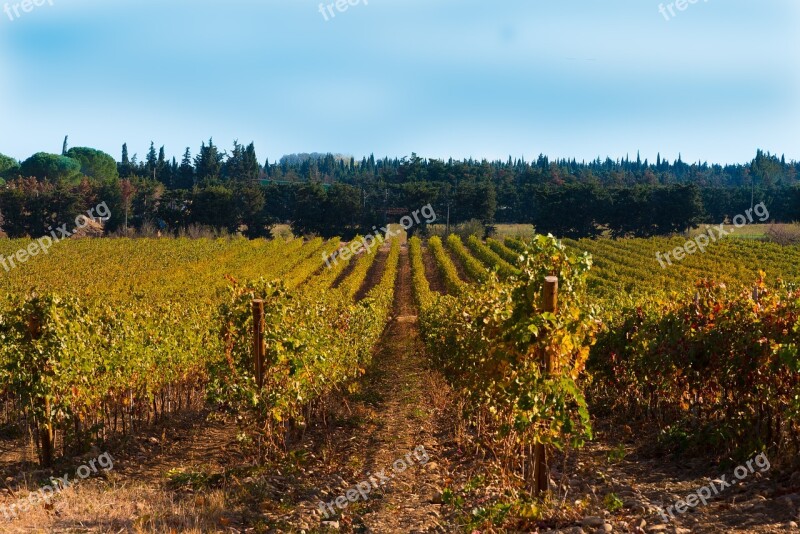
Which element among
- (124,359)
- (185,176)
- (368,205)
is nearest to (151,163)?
(185,176)

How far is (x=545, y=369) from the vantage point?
5.93 m

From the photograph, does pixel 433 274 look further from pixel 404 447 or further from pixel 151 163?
pixel 151 163

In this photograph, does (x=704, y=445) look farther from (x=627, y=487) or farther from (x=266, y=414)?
(x=266, y=414)

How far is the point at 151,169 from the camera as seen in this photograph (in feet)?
368

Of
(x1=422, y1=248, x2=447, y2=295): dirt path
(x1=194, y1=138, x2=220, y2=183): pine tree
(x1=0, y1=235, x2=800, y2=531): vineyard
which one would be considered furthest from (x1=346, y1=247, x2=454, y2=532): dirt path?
(x1=194, y1=138, x2=220, y2=183): pine tree

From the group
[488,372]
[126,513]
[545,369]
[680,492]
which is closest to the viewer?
[545,369]

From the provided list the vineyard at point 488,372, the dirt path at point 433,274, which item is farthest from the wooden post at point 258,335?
the dirt path at point 433,274

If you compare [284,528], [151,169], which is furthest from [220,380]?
[151,169]

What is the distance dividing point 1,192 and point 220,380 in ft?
229

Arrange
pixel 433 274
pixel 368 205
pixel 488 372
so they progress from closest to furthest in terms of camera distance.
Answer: pixel 488 372, pixel 433 274, pixel 368 205

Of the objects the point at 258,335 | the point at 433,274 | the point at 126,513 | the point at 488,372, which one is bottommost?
the point at 126,513

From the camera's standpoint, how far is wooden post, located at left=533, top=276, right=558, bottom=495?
5.74 m

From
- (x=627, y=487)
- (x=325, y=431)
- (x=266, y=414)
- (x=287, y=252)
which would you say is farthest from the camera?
(x=287, y=252)

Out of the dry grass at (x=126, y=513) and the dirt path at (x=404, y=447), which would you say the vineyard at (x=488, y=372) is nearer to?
the dirt path at (x=404, y=447)
